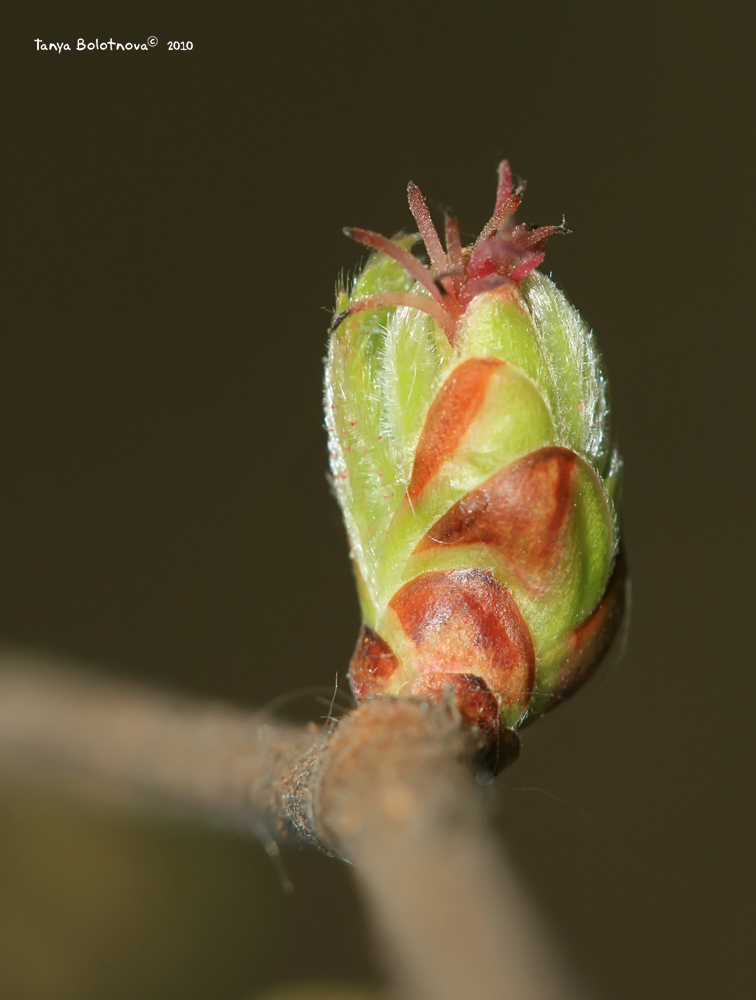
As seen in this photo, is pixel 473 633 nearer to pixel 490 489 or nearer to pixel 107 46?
pixel 490 489

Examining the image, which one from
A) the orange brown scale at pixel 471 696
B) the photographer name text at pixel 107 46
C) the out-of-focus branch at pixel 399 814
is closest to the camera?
the out-of-focus branch at pixel 399 814

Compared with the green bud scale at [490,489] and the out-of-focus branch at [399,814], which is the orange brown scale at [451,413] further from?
the out-of-focus branch at [399,814]

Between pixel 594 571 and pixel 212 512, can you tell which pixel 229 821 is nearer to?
pixel 594 571

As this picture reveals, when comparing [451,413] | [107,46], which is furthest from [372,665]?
[107,46]

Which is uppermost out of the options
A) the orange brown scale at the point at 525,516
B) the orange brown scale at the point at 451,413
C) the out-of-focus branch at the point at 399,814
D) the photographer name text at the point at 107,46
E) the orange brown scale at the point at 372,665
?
the photographer name text at the point at 107,46

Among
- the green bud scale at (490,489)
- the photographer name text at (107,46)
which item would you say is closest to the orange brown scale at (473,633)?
the green bud scale at (490,489)

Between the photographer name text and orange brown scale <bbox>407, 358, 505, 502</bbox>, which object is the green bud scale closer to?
orange brown scale <bbox>407, 358, 505, 502</bbox>

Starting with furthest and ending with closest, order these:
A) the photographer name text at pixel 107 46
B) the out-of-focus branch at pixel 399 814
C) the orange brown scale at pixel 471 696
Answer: the photographer name text at pixel 107 46 → the orange brown scale at pixel 471 696 → the out-of-focus branch at pixel 399 814
